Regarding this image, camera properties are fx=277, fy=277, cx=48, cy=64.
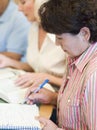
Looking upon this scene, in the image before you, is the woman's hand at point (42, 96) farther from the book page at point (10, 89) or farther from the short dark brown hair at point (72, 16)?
the short dark brown hair at point (72, 16)

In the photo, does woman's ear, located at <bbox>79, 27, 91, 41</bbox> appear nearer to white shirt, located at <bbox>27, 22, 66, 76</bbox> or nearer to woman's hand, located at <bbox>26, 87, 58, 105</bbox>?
woman's hand, located at <bbox>26, 87, 58, 105</bbox>

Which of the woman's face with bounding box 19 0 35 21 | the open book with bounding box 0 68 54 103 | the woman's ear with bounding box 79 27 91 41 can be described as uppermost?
the woman's face with bounding box 19 0 35 21

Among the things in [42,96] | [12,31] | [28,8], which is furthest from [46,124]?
[12,31]

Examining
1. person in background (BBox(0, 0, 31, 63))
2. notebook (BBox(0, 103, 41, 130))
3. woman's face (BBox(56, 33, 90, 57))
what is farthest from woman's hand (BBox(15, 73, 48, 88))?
person in background (BBox(0, 0, 31, 63))

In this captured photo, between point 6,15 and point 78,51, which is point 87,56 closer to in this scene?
point 78,51

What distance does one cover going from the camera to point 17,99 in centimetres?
115

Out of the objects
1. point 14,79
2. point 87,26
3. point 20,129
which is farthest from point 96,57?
point 14,79

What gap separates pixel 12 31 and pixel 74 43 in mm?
1130

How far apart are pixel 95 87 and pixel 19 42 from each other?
1.21 meters

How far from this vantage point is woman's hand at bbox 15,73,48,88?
1.32 meters

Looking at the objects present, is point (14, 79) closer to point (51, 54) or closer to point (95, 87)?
point (51, 54)

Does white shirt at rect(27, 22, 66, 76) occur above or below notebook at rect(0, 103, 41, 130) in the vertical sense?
above

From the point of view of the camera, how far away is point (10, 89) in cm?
124

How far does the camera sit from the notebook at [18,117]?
93 cm
